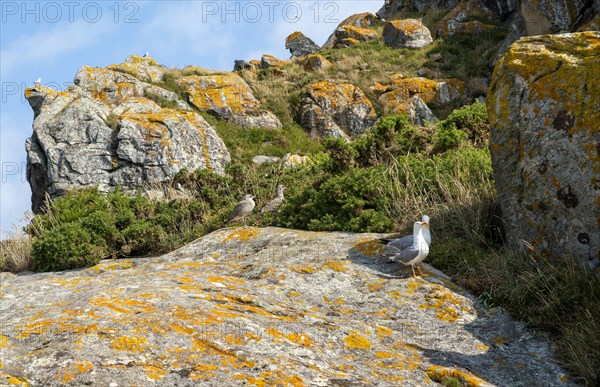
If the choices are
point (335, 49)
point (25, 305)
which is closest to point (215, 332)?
point (25, 305)

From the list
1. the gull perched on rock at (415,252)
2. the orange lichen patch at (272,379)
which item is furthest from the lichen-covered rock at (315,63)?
the orange lichen patch at (272,379)

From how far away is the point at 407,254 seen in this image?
6199mm

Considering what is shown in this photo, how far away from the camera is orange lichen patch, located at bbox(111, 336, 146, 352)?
4.04m

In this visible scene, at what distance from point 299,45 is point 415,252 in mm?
37240

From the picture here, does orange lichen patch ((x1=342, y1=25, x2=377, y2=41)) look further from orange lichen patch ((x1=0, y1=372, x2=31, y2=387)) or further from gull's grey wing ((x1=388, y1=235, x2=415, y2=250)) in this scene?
orange lichen patch ((x1=0, y1=372, x2=31, y2=387))

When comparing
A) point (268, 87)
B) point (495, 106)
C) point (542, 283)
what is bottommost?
point (542, 283)

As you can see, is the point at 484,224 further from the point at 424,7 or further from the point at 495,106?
the point at 424,7

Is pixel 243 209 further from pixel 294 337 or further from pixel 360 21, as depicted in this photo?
pixel 360 21

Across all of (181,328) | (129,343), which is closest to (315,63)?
(181,328)

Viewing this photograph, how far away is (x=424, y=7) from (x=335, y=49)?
33.3 feet

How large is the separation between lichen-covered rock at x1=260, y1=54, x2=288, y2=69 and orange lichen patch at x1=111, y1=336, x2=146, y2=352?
97.3 feet

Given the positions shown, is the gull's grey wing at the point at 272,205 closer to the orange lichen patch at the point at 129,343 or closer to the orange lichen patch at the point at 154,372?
the orange lichen patch at the point at 129,343

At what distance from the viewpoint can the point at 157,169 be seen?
1878cm

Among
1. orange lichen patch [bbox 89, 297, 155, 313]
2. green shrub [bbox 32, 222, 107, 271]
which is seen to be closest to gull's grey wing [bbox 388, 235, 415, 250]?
orange lichen patch [bbox 89, 297, 155, 313]
